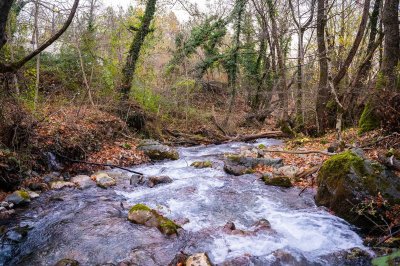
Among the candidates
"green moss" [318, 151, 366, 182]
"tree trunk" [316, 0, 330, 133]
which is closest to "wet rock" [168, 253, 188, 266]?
"green moss" [318, 151, 366, 182]

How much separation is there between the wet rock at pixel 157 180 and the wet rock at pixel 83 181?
57.9 inches

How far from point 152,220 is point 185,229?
63cm

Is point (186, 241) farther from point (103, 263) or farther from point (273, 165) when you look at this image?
point (273, 165)

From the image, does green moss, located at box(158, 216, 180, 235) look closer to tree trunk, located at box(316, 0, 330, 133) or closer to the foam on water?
the foam on water

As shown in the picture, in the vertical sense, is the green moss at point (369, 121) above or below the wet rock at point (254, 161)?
above

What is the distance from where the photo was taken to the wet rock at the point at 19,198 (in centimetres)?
650

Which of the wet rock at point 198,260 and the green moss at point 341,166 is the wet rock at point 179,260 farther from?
the green moss at point 341,166

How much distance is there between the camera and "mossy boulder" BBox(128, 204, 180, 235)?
545cm

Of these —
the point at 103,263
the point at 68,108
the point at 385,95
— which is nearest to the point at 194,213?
the point at 103,263

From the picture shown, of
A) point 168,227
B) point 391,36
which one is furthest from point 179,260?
point 391,36

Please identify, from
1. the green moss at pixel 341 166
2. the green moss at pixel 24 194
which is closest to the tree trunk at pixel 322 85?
the green moss at pixel 341 166

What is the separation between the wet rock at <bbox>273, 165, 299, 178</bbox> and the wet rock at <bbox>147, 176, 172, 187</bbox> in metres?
3.06

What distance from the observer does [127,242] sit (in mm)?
5137

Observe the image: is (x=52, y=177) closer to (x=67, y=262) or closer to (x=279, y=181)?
(x=67, y=262)
